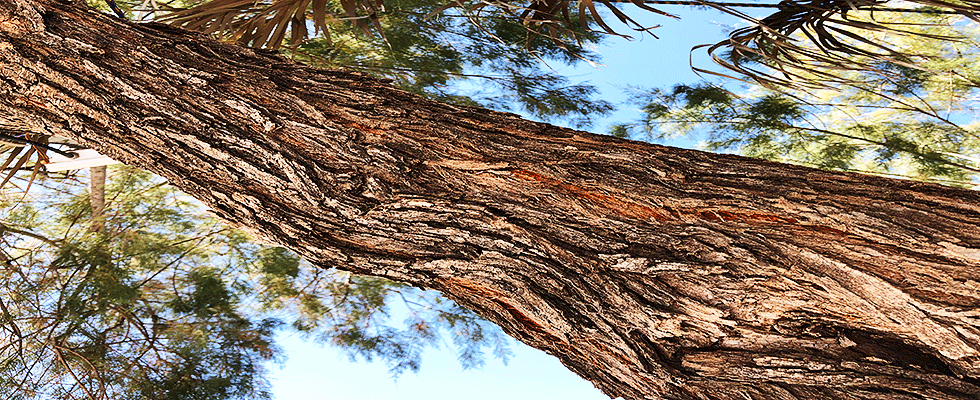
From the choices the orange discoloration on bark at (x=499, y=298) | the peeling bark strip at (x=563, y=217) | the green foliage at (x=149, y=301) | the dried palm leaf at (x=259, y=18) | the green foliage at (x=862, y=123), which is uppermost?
the dried palm leaf at (x=259, y=18)

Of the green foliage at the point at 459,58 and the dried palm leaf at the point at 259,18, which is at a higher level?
the dried palm leaf at the point at 259,18

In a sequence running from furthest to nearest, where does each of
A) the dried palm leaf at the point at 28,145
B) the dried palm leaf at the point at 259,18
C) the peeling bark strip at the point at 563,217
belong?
1. the dried palm leaf at the point at 28,145
2. the dried palm leaf at the point at 259,18
3. the peeling bark strip at the point at 563,217

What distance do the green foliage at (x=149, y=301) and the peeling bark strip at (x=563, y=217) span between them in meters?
1.33

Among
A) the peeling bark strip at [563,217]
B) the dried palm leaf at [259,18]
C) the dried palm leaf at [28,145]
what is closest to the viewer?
the peeling bark strip at [563,217]

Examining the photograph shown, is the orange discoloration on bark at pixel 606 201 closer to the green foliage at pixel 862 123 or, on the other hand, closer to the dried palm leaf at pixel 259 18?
the dried palm leaf at pixel 259 18

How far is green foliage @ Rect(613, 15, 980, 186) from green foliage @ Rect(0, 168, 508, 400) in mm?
1209

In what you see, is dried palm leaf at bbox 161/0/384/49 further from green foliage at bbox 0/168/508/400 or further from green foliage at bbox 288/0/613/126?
green foliage at bbox 0/168/508/400

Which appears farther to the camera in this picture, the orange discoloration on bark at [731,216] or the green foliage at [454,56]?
the green foliage at [454,56]

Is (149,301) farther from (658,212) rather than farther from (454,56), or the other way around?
(658,212)

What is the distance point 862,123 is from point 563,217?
1.95 metres

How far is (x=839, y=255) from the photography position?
613mm

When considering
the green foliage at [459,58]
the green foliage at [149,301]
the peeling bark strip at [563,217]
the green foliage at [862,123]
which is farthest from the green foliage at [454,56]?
the peeling bark strip at [563,217]

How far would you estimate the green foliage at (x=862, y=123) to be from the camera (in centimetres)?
200

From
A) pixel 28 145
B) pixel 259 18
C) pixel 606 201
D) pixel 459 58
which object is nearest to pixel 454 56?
pixel 459 58
